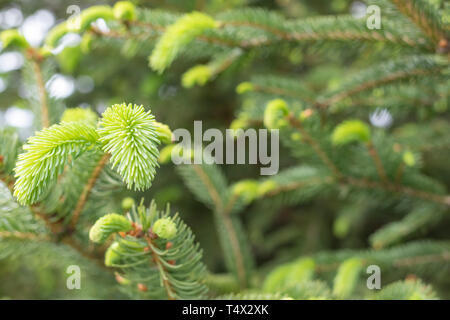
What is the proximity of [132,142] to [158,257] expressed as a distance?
248mm

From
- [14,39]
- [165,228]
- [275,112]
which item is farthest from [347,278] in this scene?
[14,39]

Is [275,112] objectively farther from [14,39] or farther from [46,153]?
[14,39]

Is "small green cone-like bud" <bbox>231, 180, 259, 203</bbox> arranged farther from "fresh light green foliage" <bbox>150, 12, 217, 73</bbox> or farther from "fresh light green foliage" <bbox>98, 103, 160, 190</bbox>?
"fresh light green foliage" <bbox>98, 103, 160, 190</bbox>

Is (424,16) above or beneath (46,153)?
A: above

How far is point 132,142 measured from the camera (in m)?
0.56

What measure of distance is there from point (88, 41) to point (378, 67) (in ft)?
2.89

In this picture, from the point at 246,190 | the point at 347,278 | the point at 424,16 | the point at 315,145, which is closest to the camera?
the point at 424,16

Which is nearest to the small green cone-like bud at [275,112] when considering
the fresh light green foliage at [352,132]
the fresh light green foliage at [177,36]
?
the fresh light green foliage at [352,132]

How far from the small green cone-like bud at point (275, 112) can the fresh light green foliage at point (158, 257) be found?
1.32 feet

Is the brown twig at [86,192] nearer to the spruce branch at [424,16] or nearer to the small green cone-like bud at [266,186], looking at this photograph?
the small green cone-like bud at [266,186]

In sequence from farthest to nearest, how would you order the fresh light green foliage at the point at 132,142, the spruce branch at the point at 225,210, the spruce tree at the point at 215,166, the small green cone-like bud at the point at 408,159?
the spruce branch at the point at 225,210, the small green cone-like bud at the point at 408,159, the spruce tree at the point at 215,166, the fresh light green foliage at the point at 132,142

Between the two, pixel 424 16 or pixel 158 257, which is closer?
pixel 158 257

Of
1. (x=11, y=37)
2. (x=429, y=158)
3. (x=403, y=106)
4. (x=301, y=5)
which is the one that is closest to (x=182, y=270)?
(x=11, y=37)

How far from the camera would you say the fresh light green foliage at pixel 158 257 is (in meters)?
0.67
